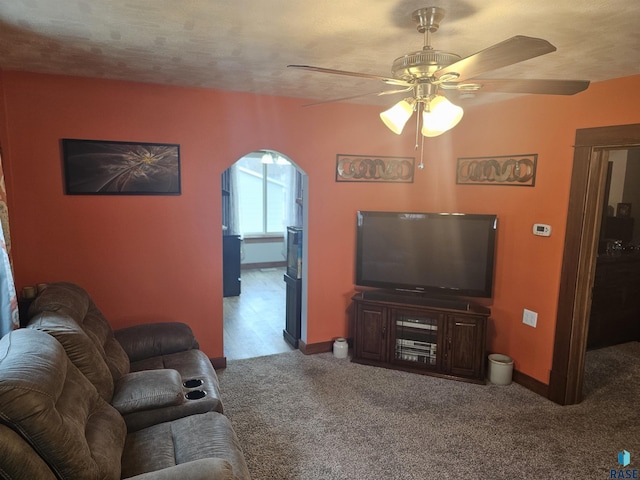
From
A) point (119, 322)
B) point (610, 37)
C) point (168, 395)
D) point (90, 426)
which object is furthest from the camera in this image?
point (119, 322)

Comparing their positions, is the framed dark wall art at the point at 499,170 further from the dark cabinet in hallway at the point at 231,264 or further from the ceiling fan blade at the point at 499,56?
the dark cabinet in hallway at the point at 231,264

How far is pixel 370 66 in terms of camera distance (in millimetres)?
2641

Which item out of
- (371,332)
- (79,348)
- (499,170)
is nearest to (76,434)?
(79,348)

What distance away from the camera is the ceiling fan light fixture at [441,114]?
1.84 metres

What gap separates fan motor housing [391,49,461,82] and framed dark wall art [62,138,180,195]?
229cm

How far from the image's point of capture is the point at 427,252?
12.6 ft

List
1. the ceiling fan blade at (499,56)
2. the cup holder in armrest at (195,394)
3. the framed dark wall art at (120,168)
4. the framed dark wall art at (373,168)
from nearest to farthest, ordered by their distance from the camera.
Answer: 1. the ceiling fan blade at (499,56)
2. the cup holder in armrest at (195,394)
3. the framed dark wall art at (120,168)
4. the framed dark wall art at (373,168)

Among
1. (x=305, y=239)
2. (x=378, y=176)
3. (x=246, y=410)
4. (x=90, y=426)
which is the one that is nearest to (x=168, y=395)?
(x=90, y=426)

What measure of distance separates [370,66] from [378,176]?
1638mm

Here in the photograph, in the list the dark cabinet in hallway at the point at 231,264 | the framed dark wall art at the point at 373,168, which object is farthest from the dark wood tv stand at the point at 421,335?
the dark cabinet in hallway at the point at 231,264

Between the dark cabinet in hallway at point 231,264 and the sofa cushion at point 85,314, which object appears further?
the dark cabinet in hallway at point 231,264

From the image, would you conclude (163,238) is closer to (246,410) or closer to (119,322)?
(119,322)

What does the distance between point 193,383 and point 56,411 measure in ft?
3.43

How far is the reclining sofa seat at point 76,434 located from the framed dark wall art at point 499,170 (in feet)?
9.72
